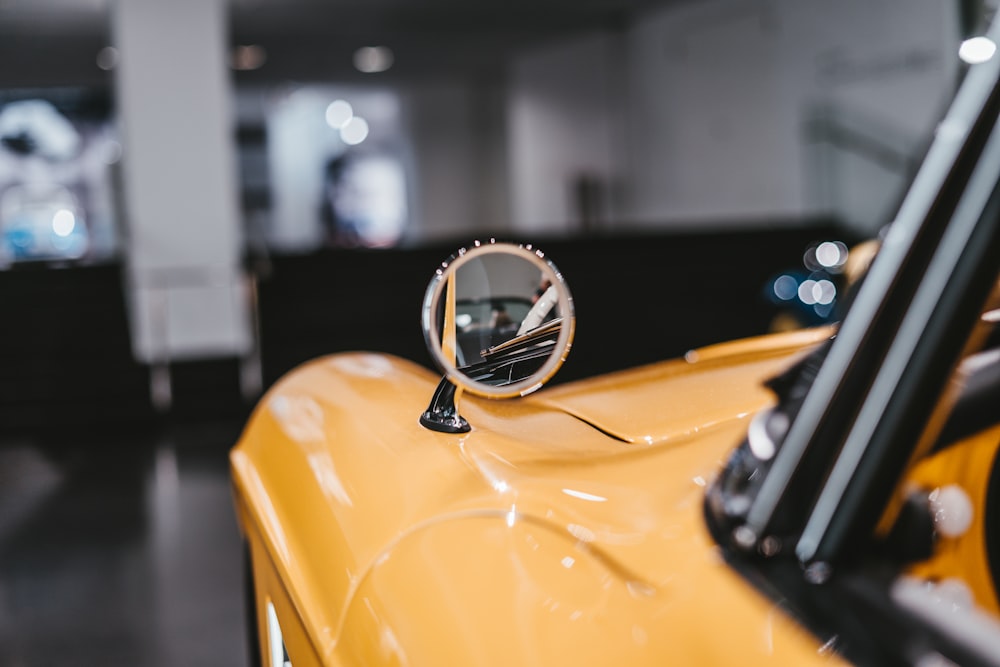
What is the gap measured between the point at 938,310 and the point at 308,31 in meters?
14.5

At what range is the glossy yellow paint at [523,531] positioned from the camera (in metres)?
0.73

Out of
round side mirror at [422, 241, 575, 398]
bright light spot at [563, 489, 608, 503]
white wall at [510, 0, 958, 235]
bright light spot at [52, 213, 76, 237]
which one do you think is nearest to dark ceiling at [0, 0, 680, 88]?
white wall at [510, 0, 958, 235]

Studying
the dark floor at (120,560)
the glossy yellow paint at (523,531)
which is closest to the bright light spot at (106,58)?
the dark floor at (120,560)

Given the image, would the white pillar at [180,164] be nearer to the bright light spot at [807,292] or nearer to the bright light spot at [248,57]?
the bright light spot at [807,292]

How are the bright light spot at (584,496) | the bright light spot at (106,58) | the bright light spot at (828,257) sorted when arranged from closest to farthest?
the bright light spot at (584,496) < the bright light spot at (828,257) < the bright light spot at (106,58)

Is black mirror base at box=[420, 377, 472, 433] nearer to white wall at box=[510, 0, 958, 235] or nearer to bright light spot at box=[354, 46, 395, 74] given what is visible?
white wall at box=[510, 0, 958, 235]

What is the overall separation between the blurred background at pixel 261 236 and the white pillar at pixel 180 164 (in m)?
0.02

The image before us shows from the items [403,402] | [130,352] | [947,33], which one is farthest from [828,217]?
[403,402]

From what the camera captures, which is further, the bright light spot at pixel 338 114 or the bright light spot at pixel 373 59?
the bright light spot at pixel 338 114

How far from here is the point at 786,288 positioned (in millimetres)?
5828

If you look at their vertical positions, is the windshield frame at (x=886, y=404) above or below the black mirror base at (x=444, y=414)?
above

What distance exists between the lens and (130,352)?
9047mm

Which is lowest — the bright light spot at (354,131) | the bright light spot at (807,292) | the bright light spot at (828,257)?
the bright light spot at (807,292)

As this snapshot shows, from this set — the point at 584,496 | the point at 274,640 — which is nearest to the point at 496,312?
the point at 584,496
